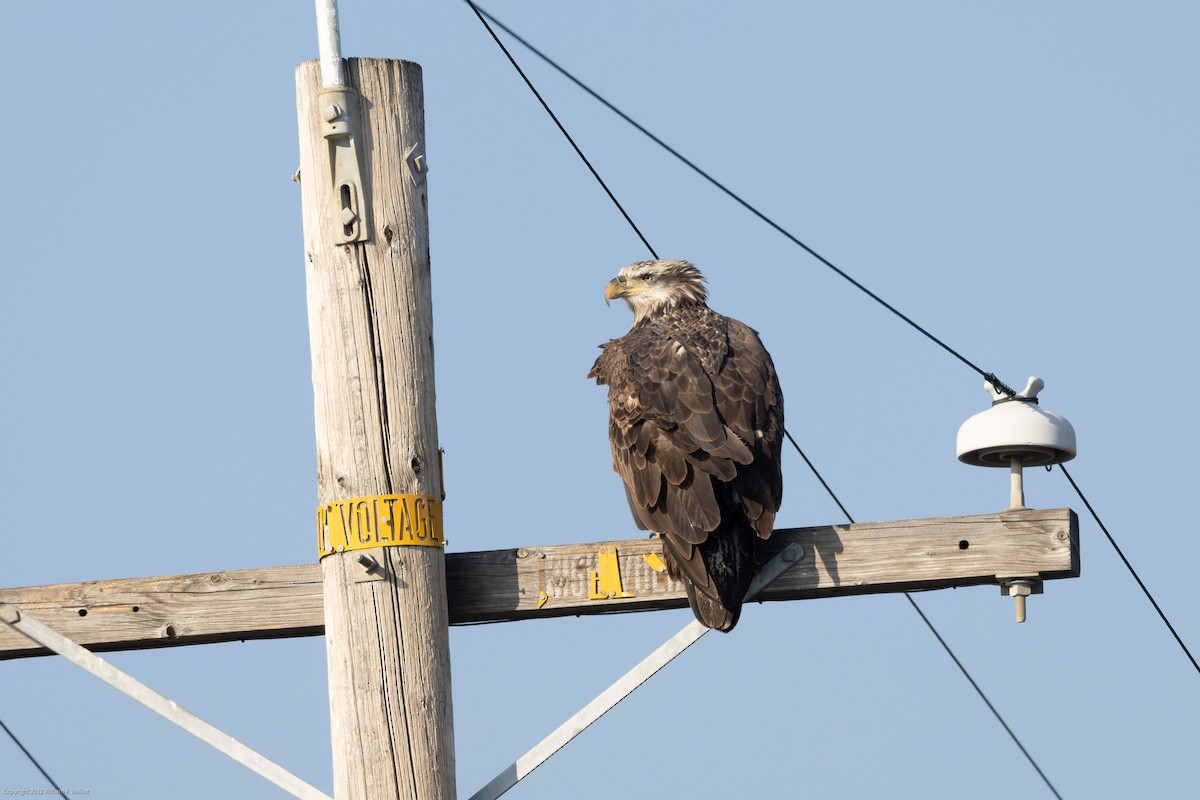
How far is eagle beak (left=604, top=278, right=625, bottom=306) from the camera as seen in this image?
7.54 metres

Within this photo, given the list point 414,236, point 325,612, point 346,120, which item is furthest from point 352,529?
point 346,120

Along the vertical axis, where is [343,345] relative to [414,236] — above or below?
below

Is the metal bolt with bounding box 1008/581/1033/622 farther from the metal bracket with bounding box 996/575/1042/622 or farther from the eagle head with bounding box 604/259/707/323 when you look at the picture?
the eagle head with bounding box 604/259/707/323

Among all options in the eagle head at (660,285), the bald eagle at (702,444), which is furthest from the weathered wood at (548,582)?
the eagle head at (660,285)

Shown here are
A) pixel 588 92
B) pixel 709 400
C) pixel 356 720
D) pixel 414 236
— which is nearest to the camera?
pixel 356 720

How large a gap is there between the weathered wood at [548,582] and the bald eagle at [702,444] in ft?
0.40

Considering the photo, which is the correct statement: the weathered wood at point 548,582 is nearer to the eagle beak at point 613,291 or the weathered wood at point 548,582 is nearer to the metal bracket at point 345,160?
the metal bracket at point 345,160

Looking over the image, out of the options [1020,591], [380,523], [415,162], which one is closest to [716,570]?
[1020,591]

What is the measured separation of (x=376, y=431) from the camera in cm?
443

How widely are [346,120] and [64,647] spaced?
172cm

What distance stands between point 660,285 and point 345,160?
2946 millimetres

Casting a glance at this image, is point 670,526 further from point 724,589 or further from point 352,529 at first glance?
point 352,529

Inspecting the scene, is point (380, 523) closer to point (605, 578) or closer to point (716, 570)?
point (605, 578)

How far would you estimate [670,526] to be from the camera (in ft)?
15.7
